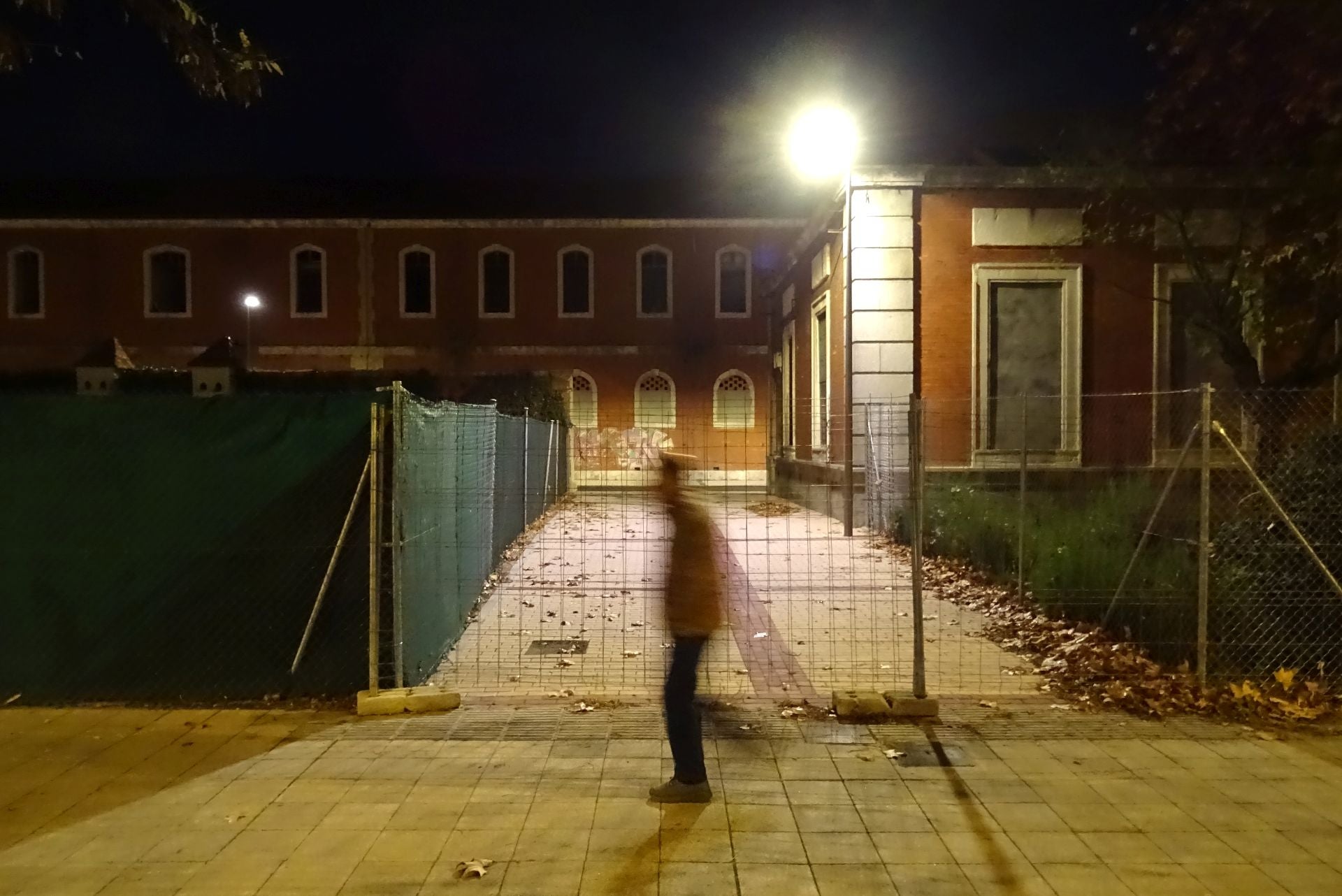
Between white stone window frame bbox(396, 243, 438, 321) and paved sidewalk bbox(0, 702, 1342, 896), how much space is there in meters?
29.4

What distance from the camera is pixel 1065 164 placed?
13.6m

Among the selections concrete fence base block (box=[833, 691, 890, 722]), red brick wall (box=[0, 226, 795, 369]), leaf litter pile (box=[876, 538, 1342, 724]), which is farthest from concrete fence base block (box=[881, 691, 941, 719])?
red brick wall (box=[0, 226, 795, 369])

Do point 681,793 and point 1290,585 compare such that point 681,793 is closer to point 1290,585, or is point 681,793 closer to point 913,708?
point 913,708

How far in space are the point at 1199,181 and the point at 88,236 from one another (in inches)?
1356

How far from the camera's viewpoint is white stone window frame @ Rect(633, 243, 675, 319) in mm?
34812

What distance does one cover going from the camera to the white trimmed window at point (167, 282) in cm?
3478

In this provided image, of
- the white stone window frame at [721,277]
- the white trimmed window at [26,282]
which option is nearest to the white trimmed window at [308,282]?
the white trimmed window at [26,282]

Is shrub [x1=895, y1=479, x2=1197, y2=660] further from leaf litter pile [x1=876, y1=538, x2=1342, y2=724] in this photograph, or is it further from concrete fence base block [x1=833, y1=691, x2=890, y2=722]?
concrete fence base block [x1=833, y1=691, x2=890, y2=722]

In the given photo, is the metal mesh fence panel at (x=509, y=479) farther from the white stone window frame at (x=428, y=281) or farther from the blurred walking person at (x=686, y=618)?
the white stone window frame at (x=428, y=281)

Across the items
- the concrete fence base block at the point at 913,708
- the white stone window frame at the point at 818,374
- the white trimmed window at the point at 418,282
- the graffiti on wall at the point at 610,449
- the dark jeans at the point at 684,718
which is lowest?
the concrete fence base block at the point at 913,708

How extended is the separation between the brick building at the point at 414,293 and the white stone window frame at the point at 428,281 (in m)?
0.05

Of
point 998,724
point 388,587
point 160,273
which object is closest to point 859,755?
point 998,724

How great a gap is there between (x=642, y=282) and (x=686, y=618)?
101ft

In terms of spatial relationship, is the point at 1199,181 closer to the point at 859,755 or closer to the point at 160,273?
the point at 859,755
